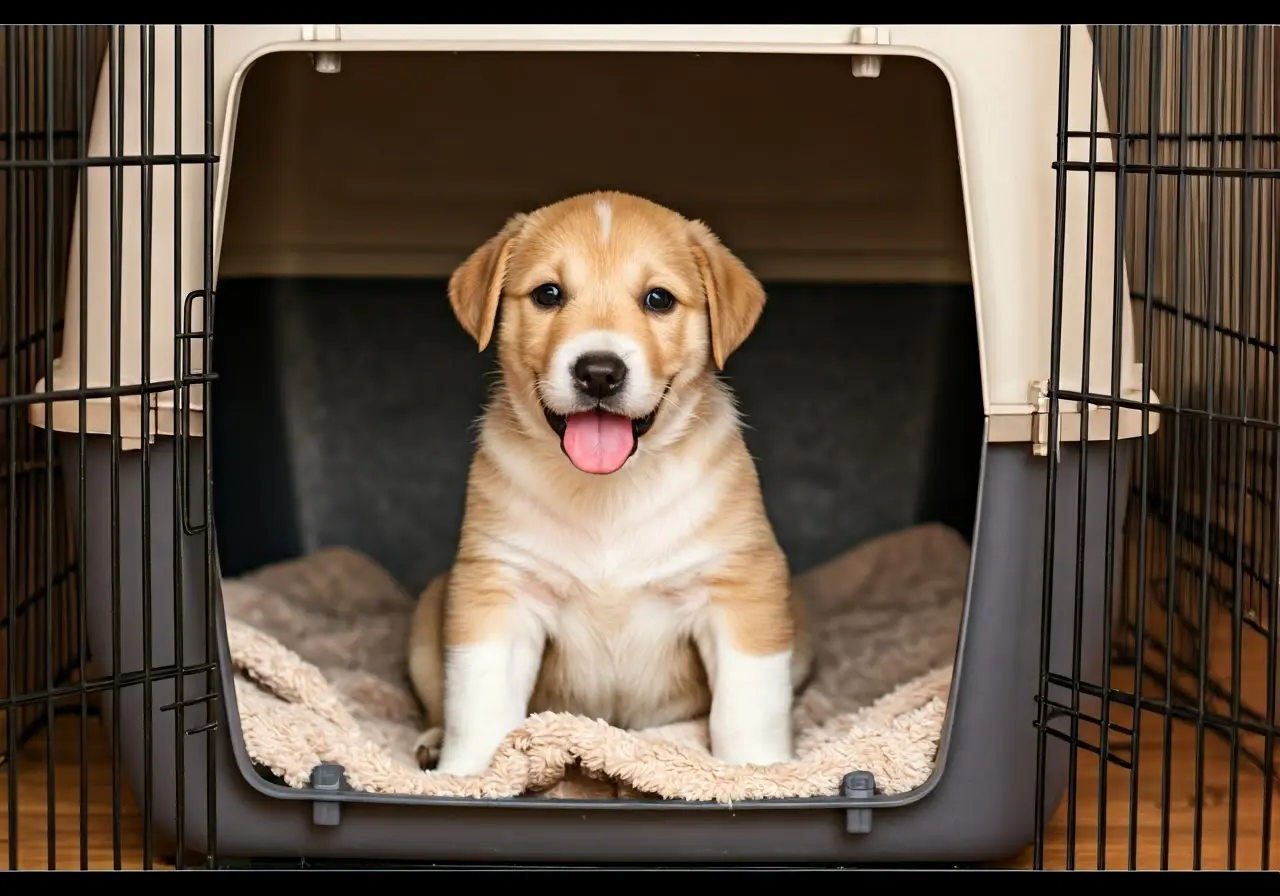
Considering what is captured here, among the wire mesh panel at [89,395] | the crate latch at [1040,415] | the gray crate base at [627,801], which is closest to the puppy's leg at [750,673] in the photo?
the gray crate base at [627,801]

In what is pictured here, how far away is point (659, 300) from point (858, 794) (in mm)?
993

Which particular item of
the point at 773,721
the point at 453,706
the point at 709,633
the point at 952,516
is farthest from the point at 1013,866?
the point at 952,516

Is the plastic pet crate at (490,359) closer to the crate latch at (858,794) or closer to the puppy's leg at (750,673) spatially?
the crate latch at (858,794)

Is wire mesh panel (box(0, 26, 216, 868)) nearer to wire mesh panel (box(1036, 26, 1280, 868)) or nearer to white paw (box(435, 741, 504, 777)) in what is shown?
white paw (box(435, 741, 504, 777))

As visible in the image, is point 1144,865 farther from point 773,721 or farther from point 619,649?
point 619,649

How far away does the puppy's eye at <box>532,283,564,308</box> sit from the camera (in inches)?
110

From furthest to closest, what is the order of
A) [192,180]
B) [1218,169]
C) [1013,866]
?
[1013,866]
[192,180]
[1218,169]

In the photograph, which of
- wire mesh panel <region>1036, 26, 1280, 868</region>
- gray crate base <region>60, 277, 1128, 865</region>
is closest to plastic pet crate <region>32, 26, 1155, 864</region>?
gray crate base <region>60, 277, 1128, 865</region>

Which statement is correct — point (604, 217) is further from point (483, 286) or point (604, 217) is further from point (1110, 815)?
point (1110, 815)

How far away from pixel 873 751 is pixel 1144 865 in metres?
0.56

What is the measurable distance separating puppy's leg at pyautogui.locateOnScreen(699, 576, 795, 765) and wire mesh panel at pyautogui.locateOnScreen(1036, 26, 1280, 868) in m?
0.52

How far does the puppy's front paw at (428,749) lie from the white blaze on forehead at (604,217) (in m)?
1.10

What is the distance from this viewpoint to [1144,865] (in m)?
2.71

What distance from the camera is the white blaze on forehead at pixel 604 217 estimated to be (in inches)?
110
